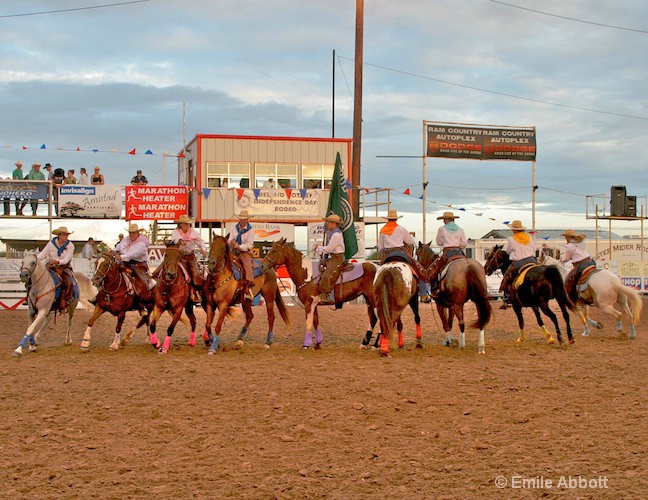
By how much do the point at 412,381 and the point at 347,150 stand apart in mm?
23554

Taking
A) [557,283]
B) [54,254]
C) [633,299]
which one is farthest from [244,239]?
[633,299]

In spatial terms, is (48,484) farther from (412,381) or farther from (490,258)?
(490,258)

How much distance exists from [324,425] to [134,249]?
7.28 m

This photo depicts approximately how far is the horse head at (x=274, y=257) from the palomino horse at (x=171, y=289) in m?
1.38

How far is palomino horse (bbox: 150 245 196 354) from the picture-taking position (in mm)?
13273

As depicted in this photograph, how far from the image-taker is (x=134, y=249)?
14.1 m

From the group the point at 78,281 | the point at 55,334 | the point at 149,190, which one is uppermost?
the point at 149,190

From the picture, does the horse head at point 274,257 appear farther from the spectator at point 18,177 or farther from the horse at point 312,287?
the spectator at point 18,177

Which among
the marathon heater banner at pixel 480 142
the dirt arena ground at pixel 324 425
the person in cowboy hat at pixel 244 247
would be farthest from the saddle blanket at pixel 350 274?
the marathon heater banner at pixel 480 142

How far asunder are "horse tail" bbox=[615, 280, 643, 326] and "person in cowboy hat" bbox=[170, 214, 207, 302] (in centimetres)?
832

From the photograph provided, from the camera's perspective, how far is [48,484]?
610cm

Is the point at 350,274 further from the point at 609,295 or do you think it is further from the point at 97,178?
the point at 97,178

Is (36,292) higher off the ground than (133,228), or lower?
lower

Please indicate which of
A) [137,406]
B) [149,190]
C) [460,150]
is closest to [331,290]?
[137,406]
